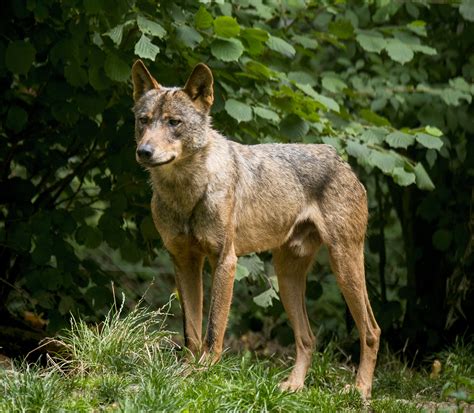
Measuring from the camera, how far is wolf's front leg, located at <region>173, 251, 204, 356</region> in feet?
21.7

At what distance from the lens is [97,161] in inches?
344

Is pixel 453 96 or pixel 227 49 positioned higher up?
pixel 227 49

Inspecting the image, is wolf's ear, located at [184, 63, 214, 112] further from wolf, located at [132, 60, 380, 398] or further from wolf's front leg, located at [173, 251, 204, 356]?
wolf's front leg, located at [173, 251, 204, 356]

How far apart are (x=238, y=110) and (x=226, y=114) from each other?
56cm

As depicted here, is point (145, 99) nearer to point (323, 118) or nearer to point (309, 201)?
point (309, 201)

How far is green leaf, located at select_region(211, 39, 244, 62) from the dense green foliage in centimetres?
1

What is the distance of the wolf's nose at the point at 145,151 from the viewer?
20.0 feet

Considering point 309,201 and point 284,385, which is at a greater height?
point 309,201

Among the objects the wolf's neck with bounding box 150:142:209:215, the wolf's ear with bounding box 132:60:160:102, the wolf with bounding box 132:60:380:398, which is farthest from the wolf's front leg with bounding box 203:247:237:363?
the wolf's ear with bounding box 132:60:160:102

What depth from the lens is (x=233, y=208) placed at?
21.9 ft

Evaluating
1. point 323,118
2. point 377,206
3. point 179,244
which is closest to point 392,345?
point 377,206

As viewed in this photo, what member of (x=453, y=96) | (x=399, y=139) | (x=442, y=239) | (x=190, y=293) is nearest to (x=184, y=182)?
(x=190, y=293)

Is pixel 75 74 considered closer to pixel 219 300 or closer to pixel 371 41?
pixel 219 300

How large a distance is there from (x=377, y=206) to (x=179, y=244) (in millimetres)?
5448
